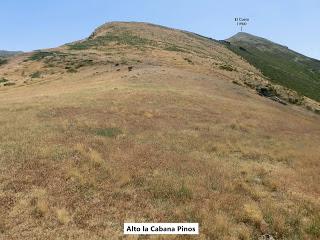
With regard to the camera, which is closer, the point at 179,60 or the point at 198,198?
the point at 198,198

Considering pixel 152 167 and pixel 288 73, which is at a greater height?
pixel 288 73

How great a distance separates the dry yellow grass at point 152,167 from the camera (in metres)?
13.6

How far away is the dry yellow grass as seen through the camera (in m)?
13.6

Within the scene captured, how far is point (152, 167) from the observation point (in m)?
18.1

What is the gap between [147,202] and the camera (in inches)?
582

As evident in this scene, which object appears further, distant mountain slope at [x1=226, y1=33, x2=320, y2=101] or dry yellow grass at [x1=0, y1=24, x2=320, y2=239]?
distant mountain slope at [x1=226, y1=33, x2=320, y2=101]

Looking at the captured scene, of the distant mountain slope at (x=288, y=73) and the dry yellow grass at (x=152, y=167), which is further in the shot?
the distant mountain slope at (x=288, y=73)

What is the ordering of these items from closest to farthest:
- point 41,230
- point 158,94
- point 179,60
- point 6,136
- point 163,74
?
point 41,230
point 6,136
point 158,94
point 163,74
point 179,60

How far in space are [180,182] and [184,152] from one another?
474cm

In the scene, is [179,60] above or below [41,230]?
above

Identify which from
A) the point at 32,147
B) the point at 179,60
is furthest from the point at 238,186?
the point at 179,60

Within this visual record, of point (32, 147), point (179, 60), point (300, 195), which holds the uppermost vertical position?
point (179, 60)

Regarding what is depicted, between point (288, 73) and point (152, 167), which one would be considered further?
point (288, 73)

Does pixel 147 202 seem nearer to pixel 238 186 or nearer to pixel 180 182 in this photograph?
pixel 180 182
